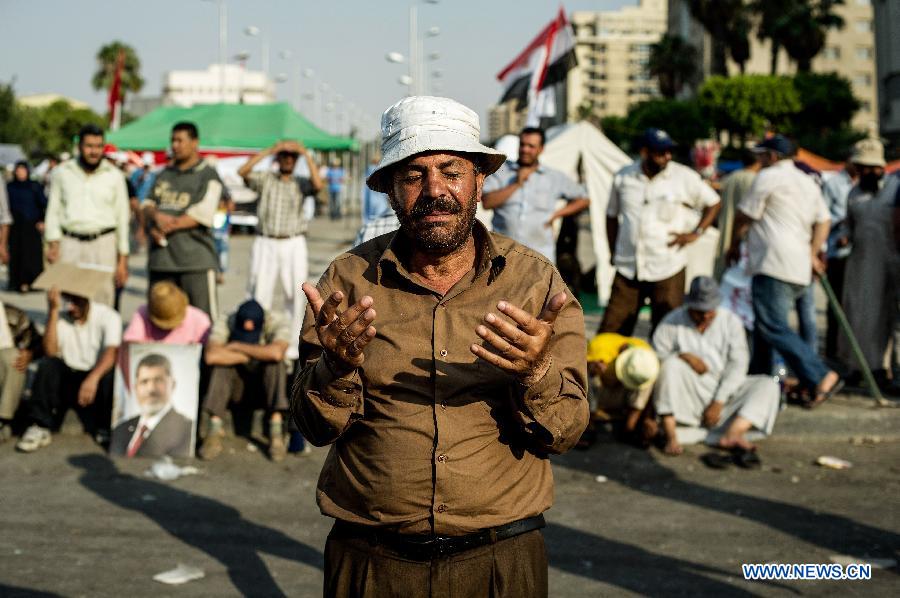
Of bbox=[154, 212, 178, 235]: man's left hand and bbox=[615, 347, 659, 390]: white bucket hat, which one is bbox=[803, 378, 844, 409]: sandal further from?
bbox=[154, 212, 178, 235]: man's left hand

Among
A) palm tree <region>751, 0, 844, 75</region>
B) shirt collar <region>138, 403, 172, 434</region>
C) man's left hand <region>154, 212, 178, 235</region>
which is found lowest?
shirt collar <region>138, 403, 172, 434</region>

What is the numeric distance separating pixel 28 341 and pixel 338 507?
6276 mm

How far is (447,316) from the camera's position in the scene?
2.71 metres

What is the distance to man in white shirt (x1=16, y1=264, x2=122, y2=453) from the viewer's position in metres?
8.07

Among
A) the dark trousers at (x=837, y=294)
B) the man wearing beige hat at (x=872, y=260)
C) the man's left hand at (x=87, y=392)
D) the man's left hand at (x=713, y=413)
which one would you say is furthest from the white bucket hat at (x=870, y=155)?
the man's left hand at (x=87, y=392)

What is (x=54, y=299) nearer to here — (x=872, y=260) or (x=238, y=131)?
(x=872, y=260)

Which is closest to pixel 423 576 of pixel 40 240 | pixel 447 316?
pixel 447 316

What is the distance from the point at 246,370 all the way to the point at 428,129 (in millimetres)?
5660

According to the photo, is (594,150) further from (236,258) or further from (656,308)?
(236,258)

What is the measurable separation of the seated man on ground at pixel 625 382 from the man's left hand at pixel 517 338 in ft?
17.6

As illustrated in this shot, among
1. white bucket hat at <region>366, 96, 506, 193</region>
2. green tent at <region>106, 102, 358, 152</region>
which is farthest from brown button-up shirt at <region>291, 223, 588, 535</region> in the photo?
green tent at <region>106, 102, 358, 152</region>

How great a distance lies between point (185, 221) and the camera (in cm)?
911

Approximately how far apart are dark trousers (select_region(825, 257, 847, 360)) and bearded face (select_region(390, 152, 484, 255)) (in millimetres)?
8126

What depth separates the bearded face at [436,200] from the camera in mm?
2717
